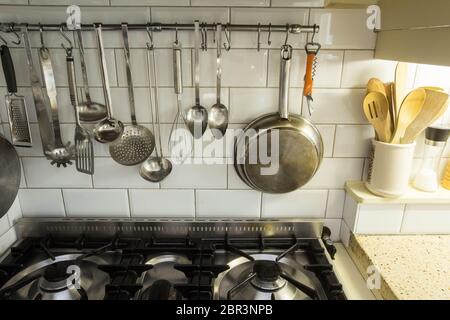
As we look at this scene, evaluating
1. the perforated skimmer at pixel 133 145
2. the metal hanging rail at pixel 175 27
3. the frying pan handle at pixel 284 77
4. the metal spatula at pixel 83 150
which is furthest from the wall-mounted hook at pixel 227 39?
the metal spatula at pixel 83 150

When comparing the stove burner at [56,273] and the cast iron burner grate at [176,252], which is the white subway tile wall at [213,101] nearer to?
the cast iron burner grate at [176,252]

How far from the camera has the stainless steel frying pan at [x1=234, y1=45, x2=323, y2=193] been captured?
85 centimetres

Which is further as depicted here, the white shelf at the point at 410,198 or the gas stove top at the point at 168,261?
the white shelf at the point at 410,198

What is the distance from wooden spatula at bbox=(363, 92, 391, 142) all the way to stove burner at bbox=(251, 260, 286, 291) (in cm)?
43

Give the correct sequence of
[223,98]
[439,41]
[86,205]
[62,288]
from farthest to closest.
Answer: [86,205] < [223,98] < [62,288] < [439,41]

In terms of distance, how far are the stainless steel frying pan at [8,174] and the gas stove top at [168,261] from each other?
116mm

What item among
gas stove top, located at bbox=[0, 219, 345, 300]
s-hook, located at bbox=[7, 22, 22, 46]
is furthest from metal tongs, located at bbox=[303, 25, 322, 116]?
s-hook, located at bbox=[7, 22, 22, 46]

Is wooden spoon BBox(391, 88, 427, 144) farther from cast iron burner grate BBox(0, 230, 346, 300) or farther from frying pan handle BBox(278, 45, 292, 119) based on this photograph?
cast iron burner grate BBox(0, 230, 346, 300)

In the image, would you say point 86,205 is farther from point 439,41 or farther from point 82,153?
point 439,41

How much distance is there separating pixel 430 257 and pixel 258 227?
1.45ft

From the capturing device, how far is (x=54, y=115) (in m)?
0.85

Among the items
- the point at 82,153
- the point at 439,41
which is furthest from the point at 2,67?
the point at 439,41

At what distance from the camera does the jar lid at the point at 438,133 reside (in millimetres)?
832

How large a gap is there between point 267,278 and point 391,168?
1.36 ft
